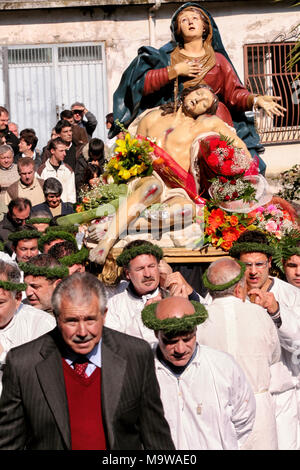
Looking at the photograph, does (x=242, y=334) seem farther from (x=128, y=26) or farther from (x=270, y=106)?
(x=128, y=26)

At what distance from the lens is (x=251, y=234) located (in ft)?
25.7

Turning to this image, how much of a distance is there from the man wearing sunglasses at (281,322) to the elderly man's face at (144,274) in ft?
2.45

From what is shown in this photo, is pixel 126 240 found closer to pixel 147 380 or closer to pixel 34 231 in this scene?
pixel 34 231

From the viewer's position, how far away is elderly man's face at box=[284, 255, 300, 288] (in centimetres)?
771

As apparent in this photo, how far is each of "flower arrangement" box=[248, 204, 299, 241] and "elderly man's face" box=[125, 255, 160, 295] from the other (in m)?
2.28

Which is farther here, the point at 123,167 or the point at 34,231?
the point at 123,167

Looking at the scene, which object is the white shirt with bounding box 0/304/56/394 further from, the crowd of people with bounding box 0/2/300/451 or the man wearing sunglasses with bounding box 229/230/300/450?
the man wearing sunglasses with bounding box 229/230/300/450

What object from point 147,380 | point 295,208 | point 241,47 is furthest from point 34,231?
point 241,47

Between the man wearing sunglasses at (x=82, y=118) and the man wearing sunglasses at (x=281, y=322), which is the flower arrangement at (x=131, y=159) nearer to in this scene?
the man wearing sunglasses at (x=281, y=322)

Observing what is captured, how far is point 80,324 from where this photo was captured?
14.2 ft

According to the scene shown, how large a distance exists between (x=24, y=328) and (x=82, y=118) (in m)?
8.09

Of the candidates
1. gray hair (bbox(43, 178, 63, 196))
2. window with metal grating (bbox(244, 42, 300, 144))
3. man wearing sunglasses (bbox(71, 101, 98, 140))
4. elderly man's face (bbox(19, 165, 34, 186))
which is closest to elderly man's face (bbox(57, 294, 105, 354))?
gray hair (bbox(43, 178, 63, 196))

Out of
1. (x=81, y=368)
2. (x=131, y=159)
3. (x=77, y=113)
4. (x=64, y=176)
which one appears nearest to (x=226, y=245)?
(x=131, y=159)
